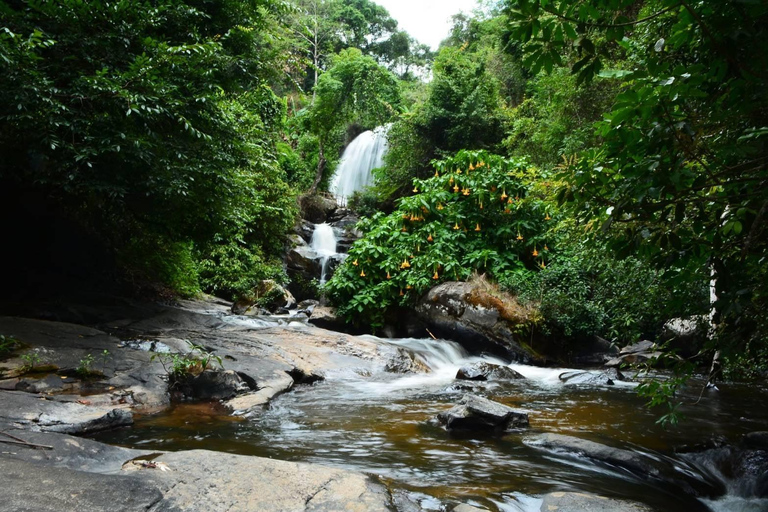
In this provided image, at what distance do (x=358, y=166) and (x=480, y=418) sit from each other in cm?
2411

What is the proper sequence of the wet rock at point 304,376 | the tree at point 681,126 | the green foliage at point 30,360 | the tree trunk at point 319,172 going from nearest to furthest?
1. the tree at point 681,126
2. the green foliage at point 30,360
3. the wet rock at point 304,376
4. the tree trunk at point 319,172

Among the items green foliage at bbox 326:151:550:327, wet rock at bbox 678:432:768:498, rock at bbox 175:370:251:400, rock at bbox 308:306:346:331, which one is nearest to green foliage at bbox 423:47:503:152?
green foliage at bbox 326:151:550:327

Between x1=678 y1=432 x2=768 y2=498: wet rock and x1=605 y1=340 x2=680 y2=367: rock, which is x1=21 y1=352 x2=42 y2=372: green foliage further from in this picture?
x1=605 y1=340 x2=680 y2=367: rock

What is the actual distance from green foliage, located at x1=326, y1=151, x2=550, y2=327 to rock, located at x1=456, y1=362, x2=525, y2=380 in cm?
318

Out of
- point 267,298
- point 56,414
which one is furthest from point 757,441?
point 267,298

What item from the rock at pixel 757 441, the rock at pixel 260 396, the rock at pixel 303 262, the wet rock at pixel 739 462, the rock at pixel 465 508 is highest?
the rock at pixel 303 262

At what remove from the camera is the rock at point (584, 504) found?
3375 millimetres

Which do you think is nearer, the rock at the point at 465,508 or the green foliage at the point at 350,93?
the rock at the point at 465,508

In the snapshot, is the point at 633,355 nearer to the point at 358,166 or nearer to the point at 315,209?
the point at 315,209

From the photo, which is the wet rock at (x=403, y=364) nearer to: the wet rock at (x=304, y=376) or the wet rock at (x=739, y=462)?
the wet rock at (x=304, y=376)

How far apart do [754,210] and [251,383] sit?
19.9 feet

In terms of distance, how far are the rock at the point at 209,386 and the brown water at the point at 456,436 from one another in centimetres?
27

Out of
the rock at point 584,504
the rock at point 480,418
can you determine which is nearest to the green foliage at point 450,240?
the rock at point 480,418

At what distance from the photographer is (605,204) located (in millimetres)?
2932
